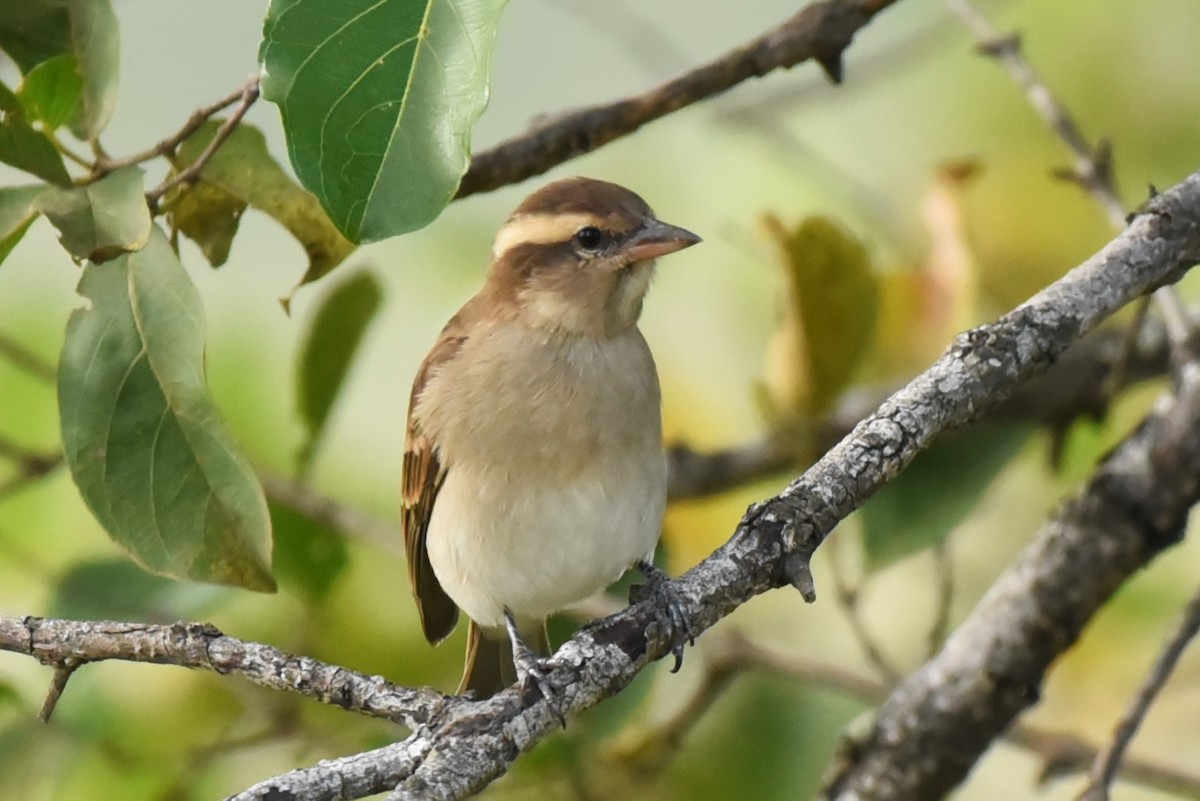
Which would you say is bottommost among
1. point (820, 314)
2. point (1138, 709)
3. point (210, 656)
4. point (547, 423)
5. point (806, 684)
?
point (806, 684)

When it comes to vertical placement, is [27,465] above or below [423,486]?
above

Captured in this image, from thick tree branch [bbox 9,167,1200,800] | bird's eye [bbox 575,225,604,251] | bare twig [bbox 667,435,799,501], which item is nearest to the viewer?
thick tree branch [bbox 9,167,1200,800]

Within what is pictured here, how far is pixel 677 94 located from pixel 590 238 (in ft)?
1.25

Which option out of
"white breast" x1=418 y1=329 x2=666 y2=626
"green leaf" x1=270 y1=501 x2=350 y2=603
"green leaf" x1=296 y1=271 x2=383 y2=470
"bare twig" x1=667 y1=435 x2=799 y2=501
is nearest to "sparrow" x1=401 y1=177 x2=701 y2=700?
"white breast" x1=418 y1=329 x2=666 y2=626

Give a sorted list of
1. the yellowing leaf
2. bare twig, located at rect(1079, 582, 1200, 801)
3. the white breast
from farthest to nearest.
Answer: the yellowing leaf → the white breast → bare twig, located at rect(1079, 582, 1200, 801)

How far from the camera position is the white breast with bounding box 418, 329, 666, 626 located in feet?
8.79

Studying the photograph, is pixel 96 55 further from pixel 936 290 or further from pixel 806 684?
pixel 806 684

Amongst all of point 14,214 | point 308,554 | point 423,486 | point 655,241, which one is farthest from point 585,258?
point 14,214

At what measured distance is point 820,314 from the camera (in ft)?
10.3

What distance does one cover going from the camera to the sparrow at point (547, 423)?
8.80 ft

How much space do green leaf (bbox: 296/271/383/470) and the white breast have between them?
279mm

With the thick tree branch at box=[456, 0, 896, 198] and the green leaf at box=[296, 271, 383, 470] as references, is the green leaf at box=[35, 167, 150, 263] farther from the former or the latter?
the green leaf at box=[296, 271, 383, 470]

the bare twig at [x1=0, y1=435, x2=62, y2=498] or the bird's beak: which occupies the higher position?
the bird's beak

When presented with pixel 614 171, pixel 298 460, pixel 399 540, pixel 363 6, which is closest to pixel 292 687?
pixel 363 6
